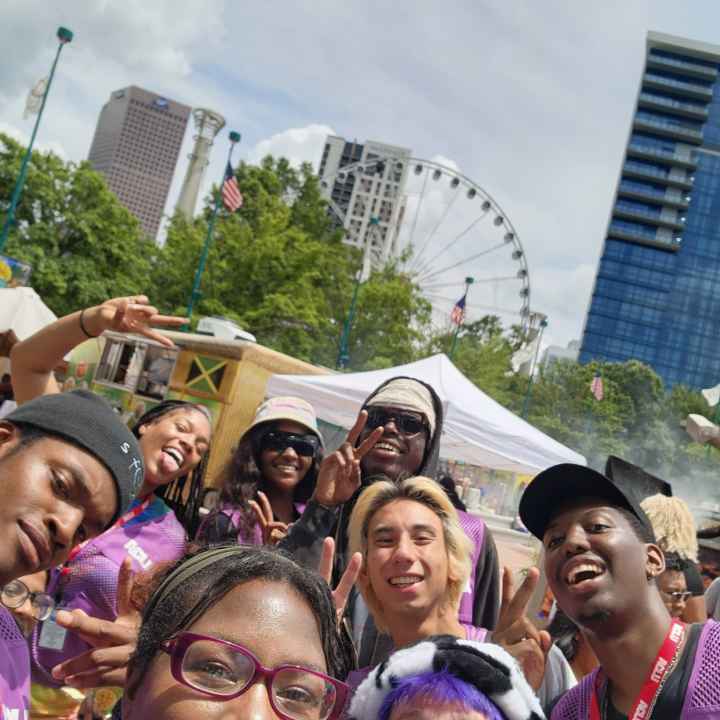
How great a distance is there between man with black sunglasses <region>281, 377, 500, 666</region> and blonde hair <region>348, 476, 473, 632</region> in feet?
0.64

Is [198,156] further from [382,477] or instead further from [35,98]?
[382,477]

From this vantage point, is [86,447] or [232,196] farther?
[232,196]

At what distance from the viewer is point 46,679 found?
2328 mm

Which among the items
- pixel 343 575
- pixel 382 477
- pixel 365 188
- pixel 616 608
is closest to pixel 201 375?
pixel 382 477

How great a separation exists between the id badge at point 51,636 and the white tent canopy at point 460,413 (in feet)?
21.3

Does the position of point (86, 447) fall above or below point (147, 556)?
above

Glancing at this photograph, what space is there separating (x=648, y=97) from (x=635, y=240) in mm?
20665

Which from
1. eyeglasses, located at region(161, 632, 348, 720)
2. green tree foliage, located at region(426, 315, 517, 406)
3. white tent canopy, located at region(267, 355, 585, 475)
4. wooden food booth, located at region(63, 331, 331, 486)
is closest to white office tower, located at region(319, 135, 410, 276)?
green tree foliage, located at region(426, 315, 517, 406)

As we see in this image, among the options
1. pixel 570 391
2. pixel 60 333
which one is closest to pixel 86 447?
pixel 60 333

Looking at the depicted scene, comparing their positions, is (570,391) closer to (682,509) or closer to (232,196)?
(232,196)

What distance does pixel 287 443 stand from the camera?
4180 mm

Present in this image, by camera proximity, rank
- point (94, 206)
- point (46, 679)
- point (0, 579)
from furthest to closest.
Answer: point (94, 206)
point (46, 679)
point (0, 579)

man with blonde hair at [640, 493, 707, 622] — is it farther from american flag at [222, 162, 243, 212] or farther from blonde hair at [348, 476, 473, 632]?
american flag at [222, 162, 243, 212]

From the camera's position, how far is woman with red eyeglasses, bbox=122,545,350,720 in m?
1.30
